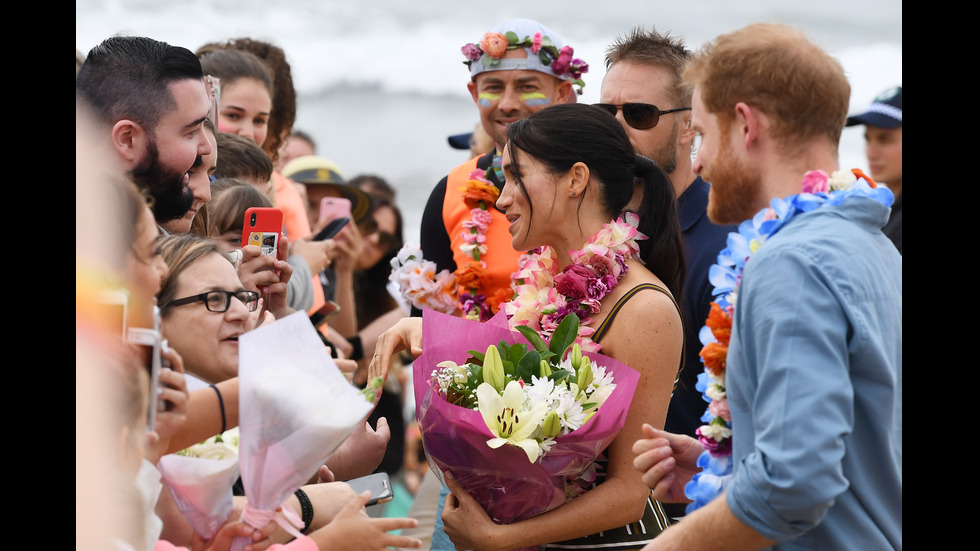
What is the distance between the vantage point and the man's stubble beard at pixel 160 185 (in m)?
2.28

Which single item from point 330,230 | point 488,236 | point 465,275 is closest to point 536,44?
point 488,236

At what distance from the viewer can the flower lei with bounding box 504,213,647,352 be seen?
2906 mm

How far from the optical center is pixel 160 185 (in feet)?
7.66

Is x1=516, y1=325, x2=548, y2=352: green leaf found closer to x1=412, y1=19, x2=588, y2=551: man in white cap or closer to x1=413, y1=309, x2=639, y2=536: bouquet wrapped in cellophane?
x1=413, y1=309, x2=639, y2=536: bouquet wrapped in cellophane

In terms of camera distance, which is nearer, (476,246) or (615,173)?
(615,173)

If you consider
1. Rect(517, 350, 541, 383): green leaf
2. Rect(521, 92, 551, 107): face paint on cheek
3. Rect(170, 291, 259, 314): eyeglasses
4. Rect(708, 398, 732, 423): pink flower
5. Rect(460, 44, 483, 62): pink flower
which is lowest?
Rect(708, 398, 732, 423): pink flower

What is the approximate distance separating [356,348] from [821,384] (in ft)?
13.6

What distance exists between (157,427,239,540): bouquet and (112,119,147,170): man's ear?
2.15ft

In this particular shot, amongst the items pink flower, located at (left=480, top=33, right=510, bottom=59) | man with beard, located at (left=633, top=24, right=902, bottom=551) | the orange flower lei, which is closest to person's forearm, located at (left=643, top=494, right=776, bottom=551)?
man with beard, located at (left=633, top=24, right=902, bottom=551)

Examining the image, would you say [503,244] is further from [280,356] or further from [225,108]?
[280,356]

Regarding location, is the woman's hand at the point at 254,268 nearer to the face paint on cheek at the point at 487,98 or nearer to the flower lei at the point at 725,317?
the flower lei at the point at 725,317

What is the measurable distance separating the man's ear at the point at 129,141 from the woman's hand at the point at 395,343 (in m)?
0.96

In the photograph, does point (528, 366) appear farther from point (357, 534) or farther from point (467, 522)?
point (357, 534)

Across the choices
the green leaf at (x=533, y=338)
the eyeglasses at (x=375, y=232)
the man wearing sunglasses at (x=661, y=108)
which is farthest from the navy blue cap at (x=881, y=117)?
the green leaf at (x=533, y=338)
